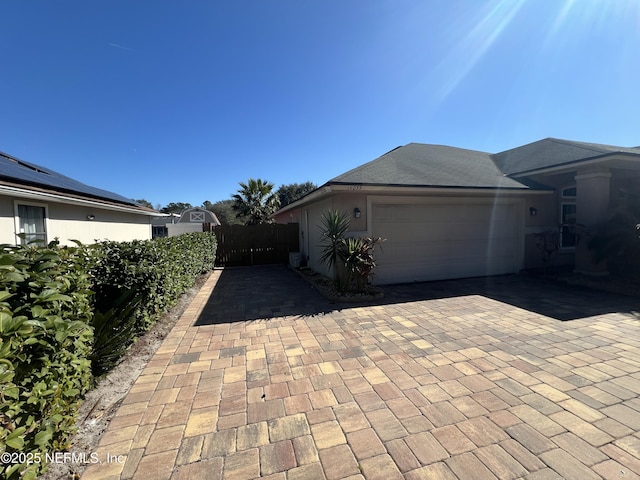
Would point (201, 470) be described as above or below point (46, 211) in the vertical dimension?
below

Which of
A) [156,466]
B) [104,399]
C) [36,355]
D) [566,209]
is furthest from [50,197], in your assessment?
[566,209]

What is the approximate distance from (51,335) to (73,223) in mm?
8254

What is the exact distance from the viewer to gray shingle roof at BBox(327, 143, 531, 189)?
23.3ft

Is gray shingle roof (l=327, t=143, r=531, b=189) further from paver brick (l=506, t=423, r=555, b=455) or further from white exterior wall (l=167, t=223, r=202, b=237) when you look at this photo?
white exterior wall (l=167, t=223, r=202, b=237)

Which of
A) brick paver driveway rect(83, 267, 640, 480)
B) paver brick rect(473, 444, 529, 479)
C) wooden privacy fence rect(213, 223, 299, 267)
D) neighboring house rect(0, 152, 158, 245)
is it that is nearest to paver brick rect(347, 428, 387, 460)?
brick paver driveway rect(83, 267, 640, 480)

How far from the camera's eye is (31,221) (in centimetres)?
645

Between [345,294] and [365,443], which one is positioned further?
[345,294]

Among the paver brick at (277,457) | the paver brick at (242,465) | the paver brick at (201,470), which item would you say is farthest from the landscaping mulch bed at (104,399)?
the paver brick at (277,457)

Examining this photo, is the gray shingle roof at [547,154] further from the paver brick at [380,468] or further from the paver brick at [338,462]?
the paver brick at [338,462]

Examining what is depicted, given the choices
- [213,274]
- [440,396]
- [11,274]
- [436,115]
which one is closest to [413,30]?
A: [436,115]

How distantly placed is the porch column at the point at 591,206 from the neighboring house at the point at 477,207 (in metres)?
0.02

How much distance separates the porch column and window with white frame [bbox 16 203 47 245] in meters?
13.9

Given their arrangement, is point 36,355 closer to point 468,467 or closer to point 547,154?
point 468,467

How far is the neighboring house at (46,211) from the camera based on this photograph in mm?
5492
